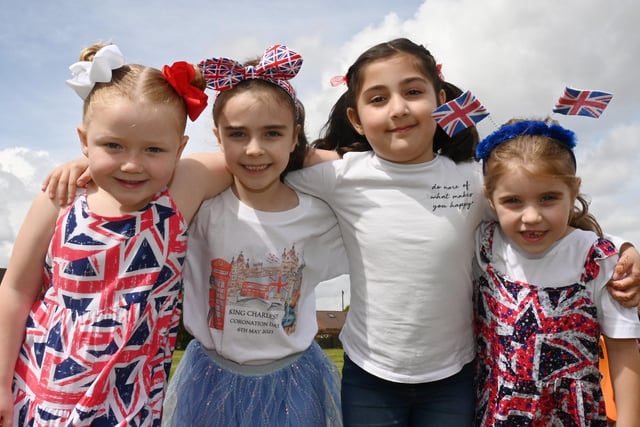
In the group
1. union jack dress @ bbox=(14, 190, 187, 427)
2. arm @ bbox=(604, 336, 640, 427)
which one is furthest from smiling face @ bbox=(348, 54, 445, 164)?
arm @ bbox=(604, 336, 640, 427)

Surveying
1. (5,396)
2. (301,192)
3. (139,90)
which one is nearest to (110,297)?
(5,396)

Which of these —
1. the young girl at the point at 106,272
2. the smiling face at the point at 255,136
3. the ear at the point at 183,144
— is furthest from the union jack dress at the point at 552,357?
the ear at the point at 183,144

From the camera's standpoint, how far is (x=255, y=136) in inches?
101

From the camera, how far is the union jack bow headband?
8.69 ft

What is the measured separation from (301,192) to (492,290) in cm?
95

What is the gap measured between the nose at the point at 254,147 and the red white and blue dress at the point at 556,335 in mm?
1171

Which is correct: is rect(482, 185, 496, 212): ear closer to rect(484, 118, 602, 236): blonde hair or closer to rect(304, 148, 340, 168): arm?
rect(484, 118, 602, 236): blonde hair

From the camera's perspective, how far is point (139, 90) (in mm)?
2250

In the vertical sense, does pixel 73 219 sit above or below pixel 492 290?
above

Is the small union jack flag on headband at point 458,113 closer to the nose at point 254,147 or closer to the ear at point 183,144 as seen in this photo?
the nose at point 254,147

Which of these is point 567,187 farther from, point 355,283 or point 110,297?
point 110,297

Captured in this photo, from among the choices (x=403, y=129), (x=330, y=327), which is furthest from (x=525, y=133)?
(x=330, y=327)

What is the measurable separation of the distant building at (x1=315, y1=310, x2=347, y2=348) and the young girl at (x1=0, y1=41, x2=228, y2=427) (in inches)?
856

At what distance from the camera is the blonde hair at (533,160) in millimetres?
2414
